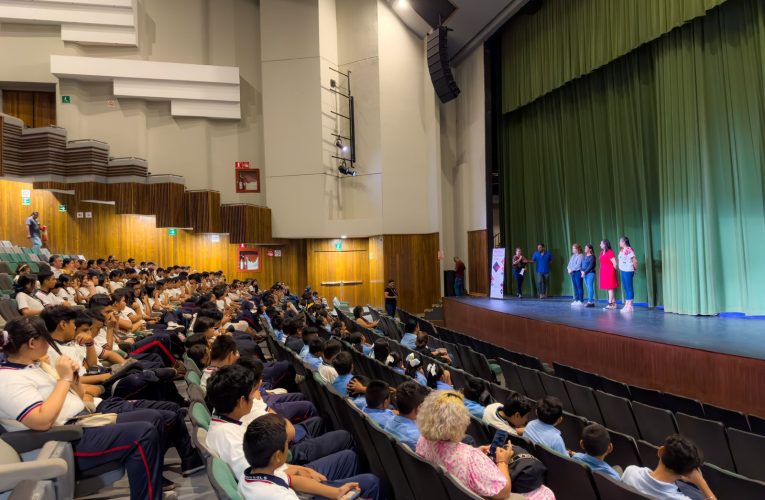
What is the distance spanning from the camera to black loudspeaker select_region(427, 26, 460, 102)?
11.3m

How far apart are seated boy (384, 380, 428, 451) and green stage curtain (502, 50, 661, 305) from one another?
741 centimetres

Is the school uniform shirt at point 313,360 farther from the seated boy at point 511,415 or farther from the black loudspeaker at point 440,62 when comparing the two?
the black loudspeaker at point 440,62

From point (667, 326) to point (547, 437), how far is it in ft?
15.0

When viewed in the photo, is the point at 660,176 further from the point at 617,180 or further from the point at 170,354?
the point at 170,354

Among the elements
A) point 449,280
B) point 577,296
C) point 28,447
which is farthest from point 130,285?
point 449,280

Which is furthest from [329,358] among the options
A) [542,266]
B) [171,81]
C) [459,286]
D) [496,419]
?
[171,81]

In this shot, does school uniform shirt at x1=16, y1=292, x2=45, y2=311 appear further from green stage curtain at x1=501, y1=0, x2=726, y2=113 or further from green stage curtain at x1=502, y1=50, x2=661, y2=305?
green stage curtain at x1=502, y1=50, x2=661, y2=305

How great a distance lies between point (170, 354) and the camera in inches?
187

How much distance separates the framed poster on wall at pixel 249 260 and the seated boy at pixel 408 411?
13.5 metres

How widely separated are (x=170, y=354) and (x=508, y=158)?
10435mm

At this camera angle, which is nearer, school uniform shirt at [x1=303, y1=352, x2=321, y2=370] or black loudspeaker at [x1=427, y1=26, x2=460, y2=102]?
school uniform shirt at [x1=303, y1=352, x2=321, y2=370]

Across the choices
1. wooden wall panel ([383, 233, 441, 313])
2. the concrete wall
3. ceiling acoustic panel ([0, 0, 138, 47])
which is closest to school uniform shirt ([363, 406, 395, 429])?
wooden wall panel ([383, 233, 441, 313])

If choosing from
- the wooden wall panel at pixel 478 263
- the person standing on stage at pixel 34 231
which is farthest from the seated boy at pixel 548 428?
the person standing on stage at pixel 34 231

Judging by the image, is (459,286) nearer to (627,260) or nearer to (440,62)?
(440,62)
